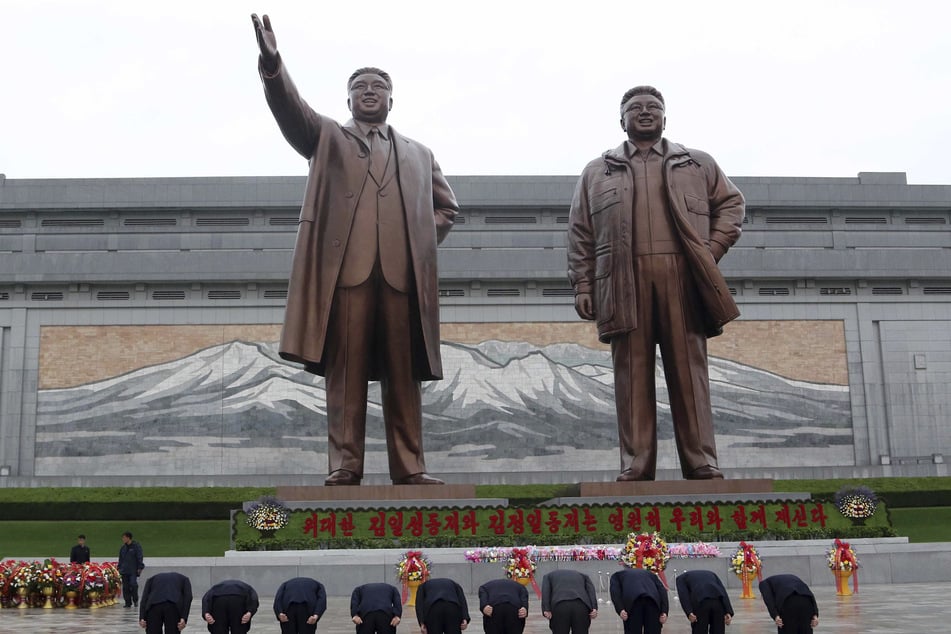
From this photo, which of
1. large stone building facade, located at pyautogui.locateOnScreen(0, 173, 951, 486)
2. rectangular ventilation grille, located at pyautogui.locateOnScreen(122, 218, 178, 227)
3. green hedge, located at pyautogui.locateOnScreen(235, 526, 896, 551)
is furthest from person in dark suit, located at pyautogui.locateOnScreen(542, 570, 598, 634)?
rectangular ventilation grille, located at pyautogui.locateOnScreen(122, 218, 178, 227)

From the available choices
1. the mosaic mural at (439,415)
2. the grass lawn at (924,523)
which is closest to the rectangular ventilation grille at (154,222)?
the mosaic mural at (439,415)

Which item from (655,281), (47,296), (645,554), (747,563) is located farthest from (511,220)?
(645,554)

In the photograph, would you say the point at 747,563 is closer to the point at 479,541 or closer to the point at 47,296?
the point at 479,541

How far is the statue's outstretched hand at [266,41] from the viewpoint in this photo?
8.77m

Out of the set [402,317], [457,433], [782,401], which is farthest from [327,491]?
[782,401]

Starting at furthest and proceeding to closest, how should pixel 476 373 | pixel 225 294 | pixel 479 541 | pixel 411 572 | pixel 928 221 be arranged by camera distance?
pixel 928 221 < pixel 225 294 < pixel 476 373 < pixel 479 541 < pixel 411 572

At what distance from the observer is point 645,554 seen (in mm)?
8242

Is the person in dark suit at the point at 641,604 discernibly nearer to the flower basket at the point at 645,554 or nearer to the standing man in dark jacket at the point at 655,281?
the flower basket at the point at 645,554

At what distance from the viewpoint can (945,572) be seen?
9.99 m

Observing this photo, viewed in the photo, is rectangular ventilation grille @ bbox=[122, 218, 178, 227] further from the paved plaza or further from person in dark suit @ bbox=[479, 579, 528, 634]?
person in dark suit @ bbox=[479, 579, 528, 634]

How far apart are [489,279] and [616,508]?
54.0 ft

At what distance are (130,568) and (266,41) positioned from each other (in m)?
5.33

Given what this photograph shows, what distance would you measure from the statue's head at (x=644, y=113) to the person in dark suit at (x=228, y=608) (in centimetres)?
675

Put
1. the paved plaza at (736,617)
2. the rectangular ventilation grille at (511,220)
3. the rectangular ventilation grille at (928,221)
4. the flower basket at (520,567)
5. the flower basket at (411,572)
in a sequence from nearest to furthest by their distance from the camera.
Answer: the paved plaza at (736,617) < the flower basket at (520,567) < the flower basket at (411,572) < the rectangular ventilation grille at (511,220) < the rectangular ventilation grille at (928,221)
